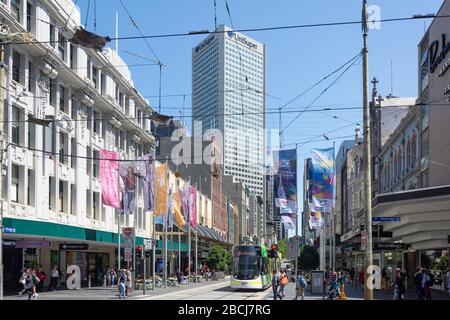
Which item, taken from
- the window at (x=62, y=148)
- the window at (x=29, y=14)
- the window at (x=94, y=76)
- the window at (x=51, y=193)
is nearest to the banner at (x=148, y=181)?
the window at (x=62, y=148)

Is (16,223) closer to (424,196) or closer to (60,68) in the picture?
(60,68)

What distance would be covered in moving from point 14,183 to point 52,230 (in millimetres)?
3477

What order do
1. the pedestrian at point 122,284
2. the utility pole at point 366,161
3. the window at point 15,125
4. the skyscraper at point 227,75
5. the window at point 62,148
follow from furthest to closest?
the window at point 62,148, the window at point 15,125, the pedestrian at point 122,284, the skyscraper at point 227,75, the utility pole at point 366,161

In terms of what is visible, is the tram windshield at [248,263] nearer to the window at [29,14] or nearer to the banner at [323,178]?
the banner at [323,178]

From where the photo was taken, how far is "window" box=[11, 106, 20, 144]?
35406mm

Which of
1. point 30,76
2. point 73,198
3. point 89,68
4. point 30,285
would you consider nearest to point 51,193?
point 73,198

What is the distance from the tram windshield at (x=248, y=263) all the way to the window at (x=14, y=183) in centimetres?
1560

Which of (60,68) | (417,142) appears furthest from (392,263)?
(60,68)

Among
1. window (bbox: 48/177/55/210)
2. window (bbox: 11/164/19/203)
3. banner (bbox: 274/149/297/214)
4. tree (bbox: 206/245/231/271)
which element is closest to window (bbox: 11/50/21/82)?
window (bbox: 11/164/19/203)

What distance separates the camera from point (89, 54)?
47688 mm

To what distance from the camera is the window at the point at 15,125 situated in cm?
3541

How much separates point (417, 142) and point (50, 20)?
86.0ft

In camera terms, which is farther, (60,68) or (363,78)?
(60,68)

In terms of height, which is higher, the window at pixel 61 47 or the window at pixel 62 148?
the window at pixel 61 47
